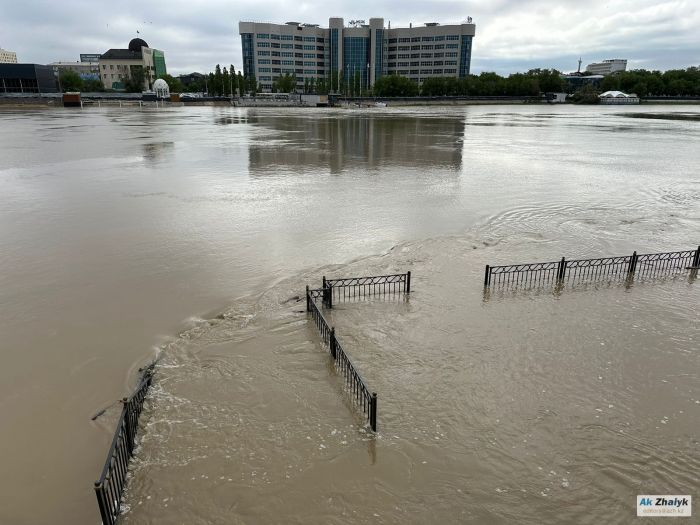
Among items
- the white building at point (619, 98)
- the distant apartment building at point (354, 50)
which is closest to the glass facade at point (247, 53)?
the distant apartment building at point (354, 50)

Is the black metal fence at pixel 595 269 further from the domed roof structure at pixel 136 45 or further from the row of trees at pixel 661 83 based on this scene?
the domed roof structure at pixel 136 45

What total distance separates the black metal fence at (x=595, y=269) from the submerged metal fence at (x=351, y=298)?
3023 millimetres

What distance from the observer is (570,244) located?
17.9 m

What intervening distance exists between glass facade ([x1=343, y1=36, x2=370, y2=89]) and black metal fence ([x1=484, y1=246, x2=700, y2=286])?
19104cm

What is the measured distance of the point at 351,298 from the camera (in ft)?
43.7

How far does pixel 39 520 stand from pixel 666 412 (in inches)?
408

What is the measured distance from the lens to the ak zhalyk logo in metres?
6.61

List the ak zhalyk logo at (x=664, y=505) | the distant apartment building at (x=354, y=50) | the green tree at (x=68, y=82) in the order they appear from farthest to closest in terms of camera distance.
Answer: the distant apartment building at (x=354, y=50), the green tree at (x=68, y=82), the ak zhalyk logo at (x=664, y=505)

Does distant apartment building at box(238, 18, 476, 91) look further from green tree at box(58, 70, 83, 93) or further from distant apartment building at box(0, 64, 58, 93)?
distant apartment building at box(0, 64, 58, 93)

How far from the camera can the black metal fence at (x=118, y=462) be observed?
236 inches

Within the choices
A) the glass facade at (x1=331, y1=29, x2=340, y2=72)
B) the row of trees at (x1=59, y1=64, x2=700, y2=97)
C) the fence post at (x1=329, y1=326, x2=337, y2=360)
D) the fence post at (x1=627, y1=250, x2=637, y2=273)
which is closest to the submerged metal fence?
the fence post at (x1=329, y1=326, x2=337, y2=360)

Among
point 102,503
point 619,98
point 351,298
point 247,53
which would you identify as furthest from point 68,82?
point 619,98

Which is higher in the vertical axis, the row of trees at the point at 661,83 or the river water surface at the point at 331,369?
the row of trees at the point at 661,83

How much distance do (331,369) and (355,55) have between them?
672 feet
